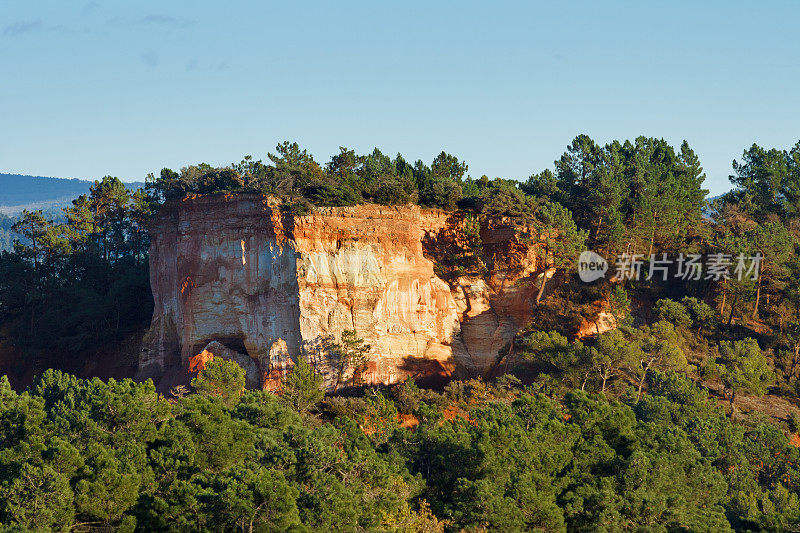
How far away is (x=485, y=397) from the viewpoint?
1545 inches

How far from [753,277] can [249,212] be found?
27669 mm

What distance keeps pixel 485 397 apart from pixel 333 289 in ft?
31.9

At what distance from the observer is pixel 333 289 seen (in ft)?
140

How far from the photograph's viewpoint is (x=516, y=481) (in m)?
27.5

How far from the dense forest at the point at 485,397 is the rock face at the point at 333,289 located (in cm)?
128

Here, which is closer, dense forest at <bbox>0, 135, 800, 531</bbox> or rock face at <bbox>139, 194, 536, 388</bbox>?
dense forest at <bbox>0, 135, 800, 531</bbox>

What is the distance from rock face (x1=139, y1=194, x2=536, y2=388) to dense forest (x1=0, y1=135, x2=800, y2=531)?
1281 mm

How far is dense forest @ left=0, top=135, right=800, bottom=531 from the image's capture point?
25828 millimetres

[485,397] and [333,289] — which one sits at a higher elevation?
[333,289]

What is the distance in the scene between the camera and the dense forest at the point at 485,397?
2583 cm

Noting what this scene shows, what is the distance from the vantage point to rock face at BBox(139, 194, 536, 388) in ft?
139

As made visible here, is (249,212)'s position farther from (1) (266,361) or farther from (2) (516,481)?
(2) (516,481)

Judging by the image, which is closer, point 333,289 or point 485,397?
point 485,397

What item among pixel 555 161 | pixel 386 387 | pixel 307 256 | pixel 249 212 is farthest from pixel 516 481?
pixel 555 161
